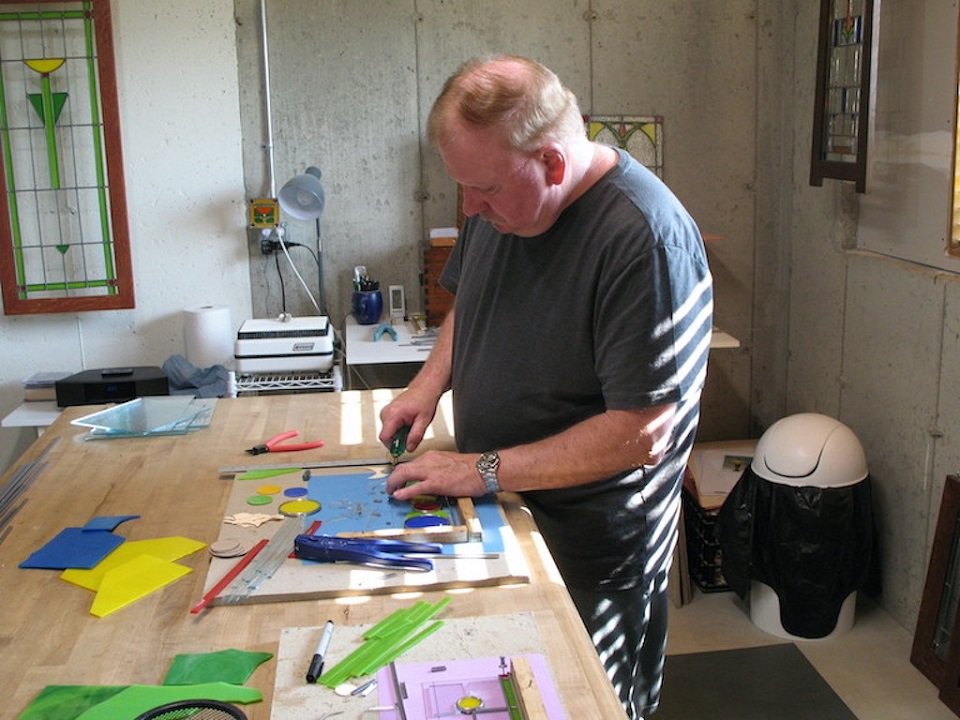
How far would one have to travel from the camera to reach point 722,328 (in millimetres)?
4426

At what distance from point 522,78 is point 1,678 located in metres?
1.07

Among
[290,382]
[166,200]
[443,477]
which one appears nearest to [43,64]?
[166,200]

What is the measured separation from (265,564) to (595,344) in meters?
0.61

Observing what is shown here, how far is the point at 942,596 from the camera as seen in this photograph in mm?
3066

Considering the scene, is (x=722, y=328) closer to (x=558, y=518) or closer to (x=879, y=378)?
(x=879, y=378)

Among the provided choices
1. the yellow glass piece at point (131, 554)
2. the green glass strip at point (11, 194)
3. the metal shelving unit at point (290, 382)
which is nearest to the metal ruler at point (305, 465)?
the yellow glass piece at point (131, 554)

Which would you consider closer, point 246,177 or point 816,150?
point 816,150

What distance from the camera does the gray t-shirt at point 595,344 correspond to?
158 centimetres

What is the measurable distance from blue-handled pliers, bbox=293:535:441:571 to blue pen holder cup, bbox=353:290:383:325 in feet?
8.33

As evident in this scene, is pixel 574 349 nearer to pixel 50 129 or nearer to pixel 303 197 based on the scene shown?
pixel 303 197

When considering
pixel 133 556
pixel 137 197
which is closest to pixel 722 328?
pixel 137 197

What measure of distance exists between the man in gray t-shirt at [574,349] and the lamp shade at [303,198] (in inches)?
76.7

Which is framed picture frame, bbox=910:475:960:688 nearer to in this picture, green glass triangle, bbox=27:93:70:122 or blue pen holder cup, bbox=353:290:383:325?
blue pen holder cup, bbox=353:290:383:325

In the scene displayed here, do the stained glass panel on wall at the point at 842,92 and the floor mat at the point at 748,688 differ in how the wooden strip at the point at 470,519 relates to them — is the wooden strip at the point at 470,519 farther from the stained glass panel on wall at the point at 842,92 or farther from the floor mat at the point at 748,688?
the stained glass panel on wall at the point at 842,92
